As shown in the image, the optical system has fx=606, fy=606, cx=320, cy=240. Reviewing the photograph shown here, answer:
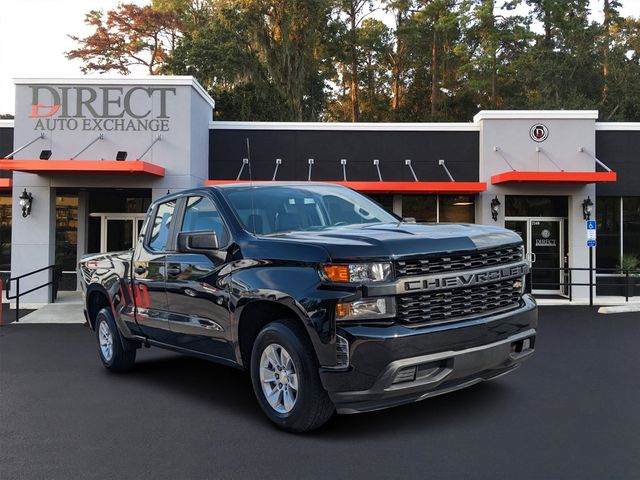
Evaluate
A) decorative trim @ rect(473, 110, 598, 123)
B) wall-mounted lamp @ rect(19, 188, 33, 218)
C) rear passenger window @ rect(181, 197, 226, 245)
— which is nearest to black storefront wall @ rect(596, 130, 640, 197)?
decorative trim @ rect(473, 110, 598, 123)

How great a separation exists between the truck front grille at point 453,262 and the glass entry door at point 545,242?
47.1ft

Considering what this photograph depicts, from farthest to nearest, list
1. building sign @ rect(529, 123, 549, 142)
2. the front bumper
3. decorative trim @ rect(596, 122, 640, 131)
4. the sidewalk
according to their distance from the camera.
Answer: decorative trim @ rect(596, 122, 640, 131) → building sign @ rect(529, 123, 549, 142) → the sidewalk → the front bumper

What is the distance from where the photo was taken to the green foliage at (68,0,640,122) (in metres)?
30.1

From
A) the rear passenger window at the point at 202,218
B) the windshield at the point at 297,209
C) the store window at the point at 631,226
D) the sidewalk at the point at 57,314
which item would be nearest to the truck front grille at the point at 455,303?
the windshield at the point at 297,209

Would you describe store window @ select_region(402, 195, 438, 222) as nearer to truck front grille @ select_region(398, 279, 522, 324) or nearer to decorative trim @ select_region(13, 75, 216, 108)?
decorative trim @ select_region(13, 75, 216, 108)

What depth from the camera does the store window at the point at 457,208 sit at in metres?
19.2

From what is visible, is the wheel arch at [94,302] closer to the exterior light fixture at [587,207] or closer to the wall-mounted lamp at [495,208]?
the wall-mounted lamp at [495,208]

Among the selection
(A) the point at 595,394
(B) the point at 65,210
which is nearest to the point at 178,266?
(A) the point at 595,394

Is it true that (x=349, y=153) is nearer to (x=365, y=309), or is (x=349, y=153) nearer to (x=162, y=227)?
(x=162, y=227)

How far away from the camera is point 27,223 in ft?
53.2

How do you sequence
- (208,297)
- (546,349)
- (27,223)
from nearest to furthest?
(208,297) < (546,349) < (27,223)

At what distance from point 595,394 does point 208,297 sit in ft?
12.9

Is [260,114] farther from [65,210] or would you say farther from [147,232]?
[147,232]

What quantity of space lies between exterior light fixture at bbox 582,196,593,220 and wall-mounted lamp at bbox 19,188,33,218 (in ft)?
51.4
